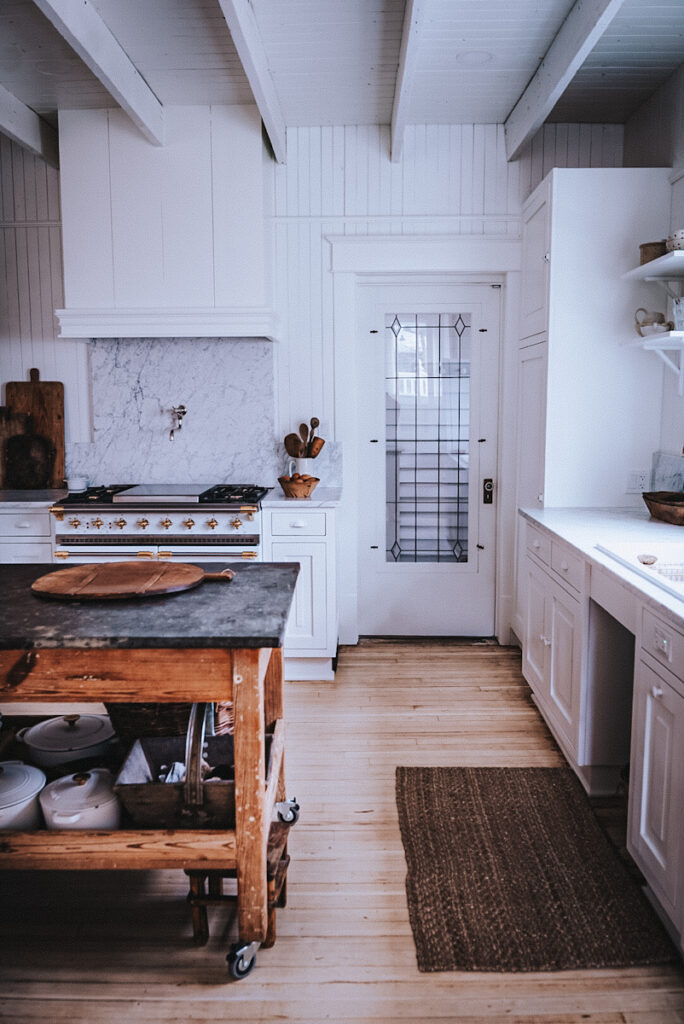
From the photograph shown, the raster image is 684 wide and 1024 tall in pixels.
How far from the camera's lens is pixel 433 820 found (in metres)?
2.72

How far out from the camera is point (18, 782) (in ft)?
6.82

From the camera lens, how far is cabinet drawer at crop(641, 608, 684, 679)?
197cm

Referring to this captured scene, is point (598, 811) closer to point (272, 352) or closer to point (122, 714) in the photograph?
point (122, 714)

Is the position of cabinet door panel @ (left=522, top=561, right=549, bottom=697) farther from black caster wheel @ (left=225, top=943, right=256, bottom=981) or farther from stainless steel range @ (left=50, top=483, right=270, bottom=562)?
black caster wheel @ (left=225, top=943, right=256, bottom=981)

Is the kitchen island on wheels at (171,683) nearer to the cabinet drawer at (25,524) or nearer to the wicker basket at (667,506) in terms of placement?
the wicker basket at (667,506)

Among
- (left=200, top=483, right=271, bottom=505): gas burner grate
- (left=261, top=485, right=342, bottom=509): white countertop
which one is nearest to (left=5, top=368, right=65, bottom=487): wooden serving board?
(left=200, top=483, right=271, bottom=505): gas burner grate

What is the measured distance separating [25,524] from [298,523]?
59.1 inches

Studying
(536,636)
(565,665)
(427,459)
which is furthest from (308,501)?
(565,665)

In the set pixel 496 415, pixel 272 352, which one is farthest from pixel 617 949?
pixel 272 352

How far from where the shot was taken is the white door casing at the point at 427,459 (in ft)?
14.9

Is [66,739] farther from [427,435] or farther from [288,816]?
[427,435]

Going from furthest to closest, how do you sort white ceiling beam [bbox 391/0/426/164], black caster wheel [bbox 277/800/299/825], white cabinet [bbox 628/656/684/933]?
white ceiling beam [bbox 391/0/426/164], black caster wheel [bbox 277/800/299/825], white cabinet [bbox 628/656/684/933]

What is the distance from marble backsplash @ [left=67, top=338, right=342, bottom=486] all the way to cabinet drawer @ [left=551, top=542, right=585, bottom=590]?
173 centimetres

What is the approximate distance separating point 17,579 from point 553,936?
189 centimetres
